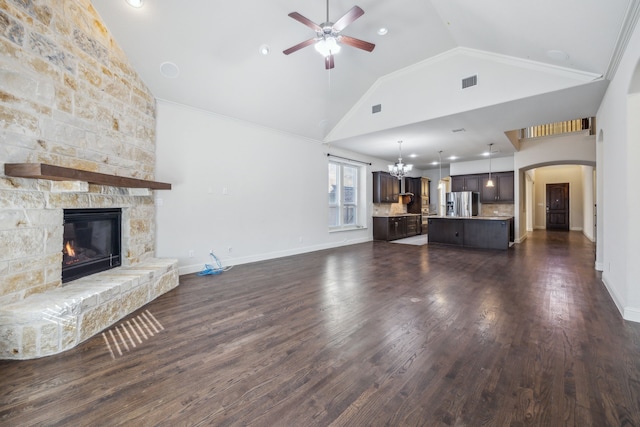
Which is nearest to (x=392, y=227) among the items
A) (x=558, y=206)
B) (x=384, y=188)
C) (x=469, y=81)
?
(x=384, y=188)

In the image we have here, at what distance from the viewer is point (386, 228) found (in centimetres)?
866

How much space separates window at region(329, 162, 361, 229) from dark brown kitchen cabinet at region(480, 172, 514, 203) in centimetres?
431

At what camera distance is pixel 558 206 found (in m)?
12.7

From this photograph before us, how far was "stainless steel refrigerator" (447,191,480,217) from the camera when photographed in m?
8.46

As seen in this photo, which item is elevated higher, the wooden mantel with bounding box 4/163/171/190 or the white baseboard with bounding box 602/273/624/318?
the wooden mantel with bounding box 4/163/171/190

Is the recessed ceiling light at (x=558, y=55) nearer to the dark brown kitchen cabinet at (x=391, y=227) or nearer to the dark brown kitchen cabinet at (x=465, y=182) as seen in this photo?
the dark brown kitchen cabinet at (x=391, y=227)

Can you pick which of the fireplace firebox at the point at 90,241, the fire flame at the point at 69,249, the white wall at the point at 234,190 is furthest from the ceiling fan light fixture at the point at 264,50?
the fire flame at the point at 69,249

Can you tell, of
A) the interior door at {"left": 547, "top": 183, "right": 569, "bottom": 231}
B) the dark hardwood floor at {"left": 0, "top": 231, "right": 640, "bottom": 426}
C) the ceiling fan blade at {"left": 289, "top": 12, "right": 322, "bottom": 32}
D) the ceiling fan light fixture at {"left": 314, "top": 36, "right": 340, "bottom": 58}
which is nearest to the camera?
the dark hardwood floor at {"left": 0, "top": 231, "right": 640, "bottom": 426}

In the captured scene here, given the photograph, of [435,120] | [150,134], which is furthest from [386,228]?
[150,134]

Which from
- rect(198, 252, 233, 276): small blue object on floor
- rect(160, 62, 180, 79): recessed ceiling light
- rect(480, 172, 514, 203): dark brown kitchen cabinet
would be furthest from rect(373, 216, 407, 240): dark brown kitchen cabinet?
rect(160, 62, 180, 79): recessed ceiling light

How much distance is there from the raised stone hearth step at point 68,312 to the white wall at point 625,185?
5106 mm

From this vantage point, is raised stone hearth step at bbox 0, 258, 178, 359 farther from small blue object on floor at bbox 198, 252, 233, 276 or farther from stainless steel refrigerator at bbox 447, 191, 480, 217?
stainless steel refrigerator at bbox 447, 191, 480, 217

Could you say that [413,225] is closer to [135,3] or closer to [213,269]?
[213,269]

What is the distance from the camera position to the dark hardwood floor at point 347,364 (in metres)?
1.50
